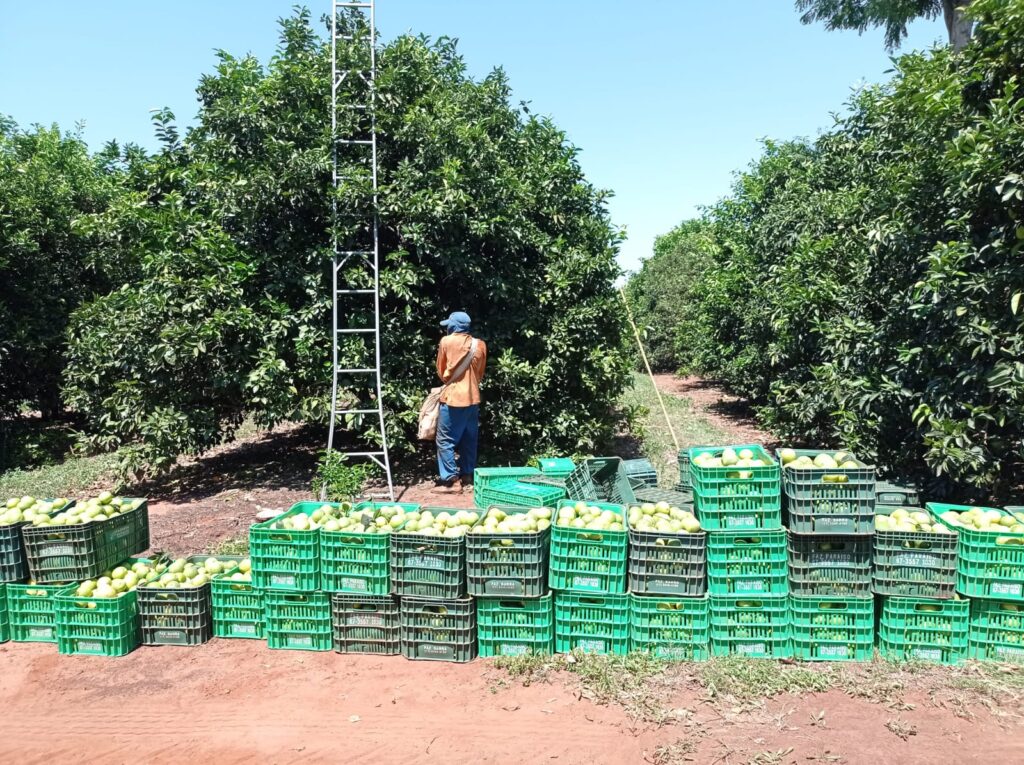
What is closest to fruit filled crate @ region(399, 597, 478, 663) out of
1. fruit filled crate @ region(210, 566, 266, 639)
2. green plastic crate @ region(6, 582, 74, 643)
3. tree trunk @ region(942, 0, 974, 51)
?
fruit filled crate @ region(210, 566, 266, 639)

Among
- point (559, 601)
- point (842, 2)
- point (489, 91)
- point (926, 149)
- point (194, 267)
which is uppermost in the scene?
point (842, 2)

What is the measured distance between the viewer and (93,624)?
507 cm

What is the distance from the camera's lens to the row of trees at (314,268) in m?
8.67

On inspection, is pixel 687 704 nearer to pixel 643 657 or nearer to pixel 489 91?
pixel 643 657

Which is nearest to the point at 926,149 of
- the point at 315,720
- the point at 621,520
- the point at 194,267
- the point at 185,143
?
the point at 621,520

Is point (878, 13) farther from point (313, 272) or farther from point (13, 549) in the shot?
point (13, 549)

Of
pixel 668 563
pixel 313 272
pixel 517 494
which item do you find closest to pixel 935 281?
pixel 668 563

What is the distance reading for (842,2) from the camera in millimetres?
19938

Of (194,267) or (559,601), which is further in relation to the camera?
(194,267)

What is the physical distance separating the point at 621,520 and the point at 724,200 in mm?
13074

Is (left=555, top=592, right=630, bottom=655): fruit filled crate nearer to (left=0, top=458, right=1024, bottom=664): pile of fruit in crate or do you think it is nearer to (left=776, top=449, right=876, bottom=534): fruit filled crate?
(left=0, top=458, right=1024, bottom=664): pile of fruit in crate

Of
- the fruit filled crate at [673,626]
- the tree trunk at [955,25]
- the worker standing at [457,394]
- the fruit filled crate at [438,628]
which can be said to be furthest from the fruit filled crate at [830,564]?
the tree trunk at [955,25]

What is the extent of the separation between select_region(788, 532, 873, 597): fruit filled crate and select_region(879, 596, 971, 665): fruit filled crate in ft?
0.84

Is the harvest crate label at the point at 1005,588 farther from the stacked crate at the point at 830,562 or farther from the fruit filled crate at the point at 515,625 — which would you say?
the fruit filled crate at the point at 515,625
